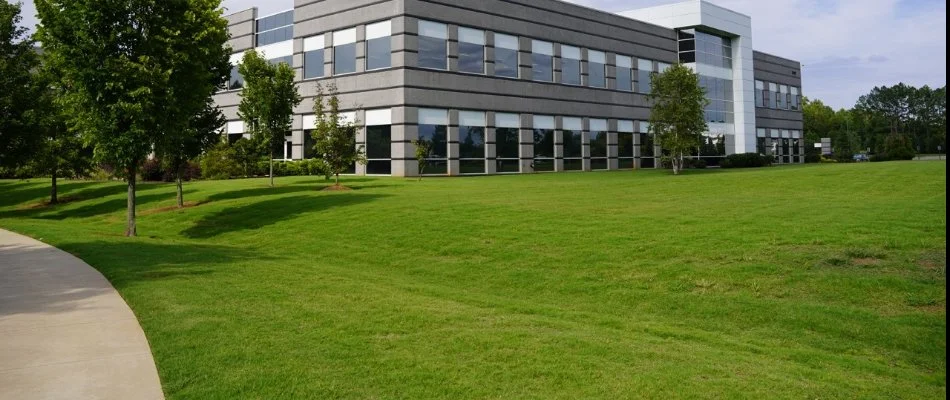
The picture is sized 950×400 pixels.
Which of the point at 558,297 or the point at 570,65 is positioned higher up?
the point at 570,65

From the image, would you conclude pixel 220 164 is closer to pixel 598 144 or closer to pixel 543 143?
pixel 543 143

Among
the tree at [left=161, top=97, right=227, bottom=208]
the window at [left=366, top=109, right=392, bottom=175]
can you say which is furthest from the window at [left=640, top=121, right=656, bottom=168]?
the tree at [left=161, top=97, right=227, bottom=208]

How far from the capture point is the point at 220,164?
148 feet

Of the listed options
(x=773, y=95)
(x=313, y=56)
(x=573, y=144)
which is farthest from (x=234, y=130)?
(x=773, y=95)

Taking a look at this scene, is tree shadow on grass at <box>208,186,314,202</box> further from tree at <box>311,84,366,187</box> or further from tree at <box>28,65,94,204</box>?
tree at <box>28,65,94,204</box>

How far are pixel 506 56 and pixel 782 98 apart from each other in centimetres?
4311

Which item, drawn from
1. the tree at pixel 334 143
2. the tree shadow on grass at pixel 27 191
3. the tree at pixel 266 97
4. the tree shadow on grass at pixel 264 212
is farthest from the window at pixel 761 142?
the tree shadow on grass at pixel 27 191

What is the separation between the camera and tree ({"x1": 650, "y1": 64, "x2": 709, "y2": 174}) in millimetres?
39750

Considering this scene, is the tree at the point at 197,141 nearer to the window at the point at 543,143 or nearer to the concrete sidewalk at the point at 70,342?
the concrete sidewalk at the point at 70,342

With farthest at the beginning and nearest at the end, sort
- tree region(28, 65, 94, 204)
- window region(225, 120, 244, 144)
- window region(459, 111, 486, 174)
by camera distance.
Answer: window region(225, 120, 244, 144)
window region(459, 111, 486, 174)
tree region(28, 65, 94, 204)

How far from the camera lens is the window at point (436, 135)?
40500 millimetres

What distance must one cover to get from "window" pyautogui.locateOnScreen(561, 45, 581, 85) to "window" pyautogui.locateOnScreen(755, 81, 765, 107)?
28.6 metres

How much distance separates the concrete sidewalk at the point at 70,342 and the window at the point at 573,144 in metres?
39.7

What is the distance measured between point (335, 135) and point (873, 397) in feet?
84.7
